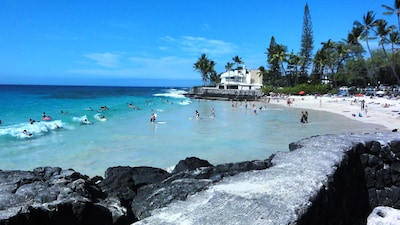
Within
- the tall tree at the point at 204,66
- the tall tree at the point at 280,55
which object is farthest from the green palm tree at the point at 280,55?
the tall tree at the point at 204,66

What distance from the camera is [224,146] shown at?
17.5m

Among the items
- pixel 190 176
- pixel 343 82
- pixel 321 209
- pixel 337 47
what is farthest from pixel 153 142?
pixel 343 82

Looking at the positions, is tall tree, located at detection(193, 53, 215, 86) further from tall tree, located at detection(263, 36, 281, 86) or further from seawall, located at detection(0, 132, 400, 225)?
seawall, located at detection(0, 132, 400, 225)

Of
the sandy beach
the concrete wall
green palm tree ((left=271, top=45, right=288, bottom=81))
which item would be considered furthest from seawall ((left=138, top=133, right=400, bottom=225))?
green palm tree ((left=271, top=45, right=288, bottom=81))

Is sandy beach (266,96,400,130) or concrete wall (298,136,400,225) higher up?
concrete wall (298,136,400,225)

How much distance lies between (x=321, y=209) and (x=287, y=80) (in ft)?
247

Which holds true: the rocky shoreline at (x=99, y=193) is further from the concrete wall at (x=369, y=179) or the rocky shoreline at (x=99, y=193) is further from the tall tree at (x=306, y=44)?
the tall tree at (x=306, y=44)

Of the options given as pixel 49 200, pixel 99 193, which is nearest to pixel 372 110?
pixel 99 193

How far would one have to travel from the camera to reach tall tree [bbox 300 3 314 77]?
7538cm

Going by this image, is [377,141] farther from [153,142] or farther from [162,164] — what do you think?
[153,142]

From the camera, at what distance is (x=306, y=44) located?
75.5 m

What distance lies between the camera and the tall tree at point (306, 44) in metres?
75.4

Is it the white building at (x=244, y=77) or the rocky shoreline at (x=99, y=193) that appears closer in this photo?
the rocky shoreline at (x=99, y=193)

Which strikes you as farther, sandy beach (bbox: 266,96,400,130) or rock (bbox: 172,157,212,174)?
sandy beach (bbox: 266,96,400,130)
